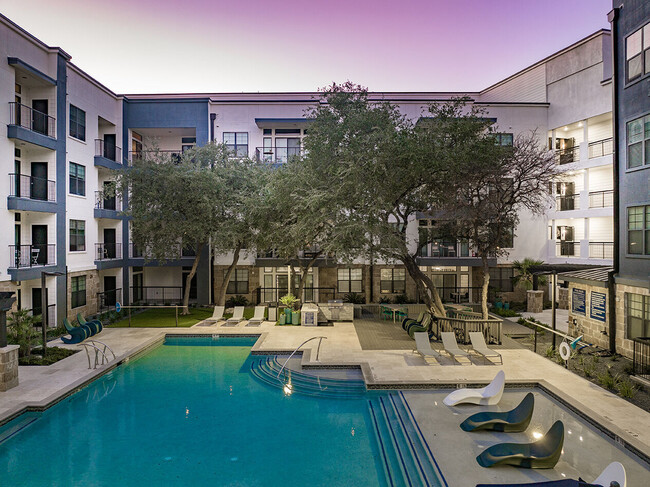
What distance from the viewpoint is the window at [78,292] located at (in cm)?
2116

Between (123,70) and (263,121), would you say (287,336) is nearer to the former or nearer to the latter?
(263,121)

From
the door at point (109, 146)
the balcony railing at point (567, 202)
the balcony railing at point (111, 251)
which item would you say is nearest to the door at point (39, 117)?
the door at point (109, 146)

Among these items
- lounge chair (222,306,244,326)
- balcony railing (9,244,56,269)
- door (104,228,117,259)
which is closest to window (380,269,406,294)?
lounge chair (222,306,244,326)

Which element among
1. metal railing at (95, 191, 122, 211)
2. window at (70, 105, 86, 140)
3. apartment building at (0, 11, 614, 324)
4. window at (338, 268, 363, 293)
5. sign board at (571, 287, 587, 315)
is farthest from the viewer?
window at (338, 268, 363, 293)

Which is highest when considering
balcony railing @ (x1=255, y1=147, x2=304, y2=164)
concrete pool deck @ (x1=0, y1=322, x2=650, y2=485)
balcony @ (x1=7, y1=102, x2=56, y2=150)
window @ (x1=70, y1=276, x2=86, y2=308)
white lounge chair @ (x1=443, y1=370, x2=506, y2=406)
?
balcony railing @ (x1=255, y1=147, x2=304, y2=164)

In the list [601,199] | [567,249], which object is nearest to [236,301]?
[567,249]

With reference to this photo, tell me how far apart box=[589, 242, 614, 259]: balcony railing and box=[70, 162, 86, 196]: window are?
1121 inches

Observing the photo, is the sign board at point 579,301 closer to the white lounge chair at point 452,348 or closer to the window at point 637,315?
the window at point 637,315

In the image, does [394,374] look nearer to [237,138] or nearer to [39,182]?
[39,182]

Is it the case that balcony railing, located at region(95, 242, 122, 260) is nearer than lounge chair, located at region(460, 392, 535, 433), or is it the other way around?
lounge chair, located at region(460, 392, 535, 433)

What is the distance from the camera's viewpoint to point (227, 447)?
865cm

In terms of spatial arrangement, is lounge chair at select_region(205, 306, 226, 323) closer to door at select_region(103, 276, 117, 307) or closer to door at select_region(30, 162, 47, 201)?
door at select_region(103, 276, 117, 307)

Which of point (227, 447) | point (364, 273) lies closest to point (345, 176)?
point (227, 447)

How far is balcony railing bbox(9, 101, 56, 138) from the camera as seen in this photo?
1825 cm
